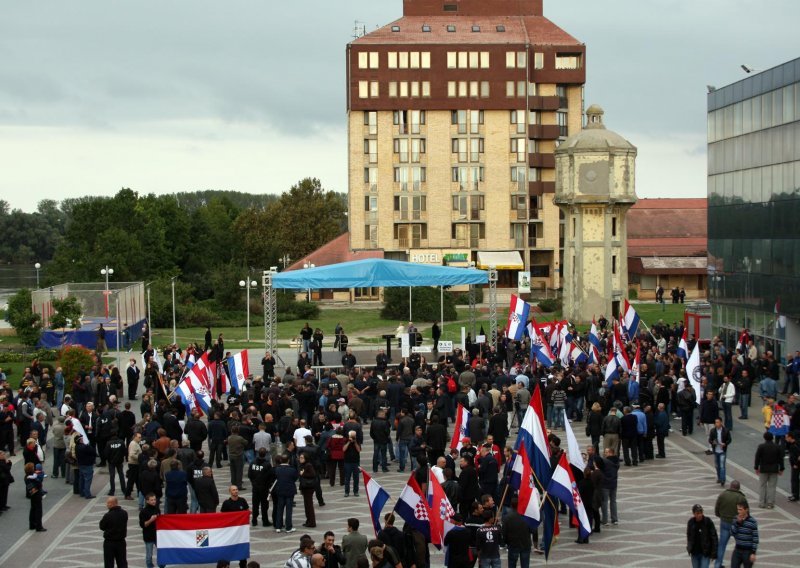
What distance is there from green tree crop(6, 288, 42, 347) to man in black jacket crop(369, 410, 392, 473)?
29853 millimetres

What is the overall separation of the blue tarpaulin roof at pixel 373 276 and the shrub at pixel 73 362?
747 centimetres

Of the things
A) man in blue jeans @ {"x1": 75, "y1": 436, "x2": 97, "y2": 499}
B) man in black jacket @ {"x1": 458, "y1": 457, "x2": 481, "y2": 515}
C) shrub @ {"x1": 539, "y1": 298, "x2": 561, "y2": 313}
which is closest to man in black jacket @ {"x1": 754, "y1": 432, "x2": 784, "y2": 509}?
man in black jacket @ {"x1": 458, "y1": 457, "x2": 481, "y2": 515}

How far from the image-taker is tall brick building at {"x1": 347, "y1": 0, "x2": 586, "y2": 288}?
9406cm

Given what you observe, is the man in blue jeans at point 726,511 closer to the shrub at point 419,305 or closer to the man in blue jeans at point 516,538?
the man in blue jeans at point 516,538

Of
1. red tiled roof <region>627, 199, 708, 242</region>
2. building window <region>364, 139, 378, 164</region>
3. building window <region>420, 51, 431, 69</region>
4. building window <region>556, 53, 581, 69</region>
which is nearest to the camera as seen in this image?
building window <region>420, 51, 431, 69</region>

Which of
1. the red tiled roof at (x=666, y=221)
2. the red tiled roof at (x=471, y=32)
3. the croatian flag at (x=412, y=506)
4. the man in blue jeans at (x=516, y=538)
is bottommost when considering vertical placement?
the man in blue jeans at (x=516, y=538)

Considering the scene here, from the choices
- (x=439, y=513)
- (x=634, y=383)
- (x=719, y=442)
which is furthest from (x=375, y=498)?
(x=634, y=383)

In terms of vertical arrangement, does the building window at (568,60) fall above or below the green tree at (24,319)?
above

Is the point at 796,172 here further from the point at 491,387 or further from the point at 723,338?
the point at 491,387

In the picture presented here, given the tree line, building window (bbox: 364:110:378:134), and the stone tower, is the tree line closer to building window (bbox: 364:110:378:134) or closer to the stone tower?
building window (bbox: 364:110:378:134)

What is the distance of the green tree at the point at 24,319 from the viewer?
5156 cm

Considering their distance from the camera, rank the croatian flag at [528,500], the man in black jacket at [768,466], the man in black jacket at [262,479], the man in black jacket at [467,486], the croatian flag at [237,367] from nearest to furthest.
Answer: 1. the croatian flag at [528,500]
2. the man in black jacket at [467,486]
3. the man in black jacket at [262,479]
4. the man in black jacket at [768,466]
5. the croatian flag at [237,367]

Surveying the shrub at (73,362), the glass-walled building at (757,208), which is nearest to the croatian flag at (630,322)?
the glass-walled building at (757,208)

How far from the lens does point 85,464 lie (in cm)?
2380
